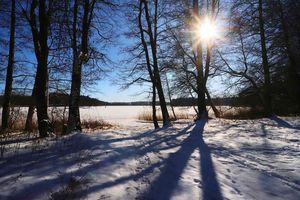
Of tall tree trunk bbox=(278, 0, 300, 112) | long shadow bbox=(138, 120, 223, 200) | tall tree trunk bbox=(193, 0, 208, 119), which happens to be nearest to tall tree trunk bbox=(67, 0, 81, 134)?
long shadow bbox=(138, 120, 223, 200)

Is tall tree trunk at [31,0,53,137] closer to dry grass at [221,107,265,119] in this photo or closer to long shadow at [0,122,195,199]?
long shadow at [0,122,195,199]

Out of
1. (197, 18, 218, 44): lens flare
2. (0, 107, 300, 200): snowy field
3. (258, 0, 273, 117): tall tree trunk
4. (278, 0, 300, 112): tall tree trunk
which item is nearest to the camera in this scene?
(0, 107, 300, 200): snowy field

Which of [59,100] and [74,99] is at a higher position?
[59,100]

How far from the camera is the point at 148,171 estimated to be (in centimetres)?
445

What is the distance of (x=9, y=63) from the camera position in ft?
45.9

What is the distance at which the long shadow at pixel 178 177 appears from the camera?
3543 millimetres

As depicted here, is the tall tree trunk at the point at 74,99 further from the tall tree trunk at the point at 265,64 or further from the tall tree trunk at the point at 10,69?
the tall tree trunk at the point at 265,64

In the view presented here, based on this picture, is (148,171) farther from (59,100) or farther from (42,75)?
(59,100)

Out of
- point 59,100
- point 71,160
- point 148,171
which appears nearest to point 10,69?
point 59,100

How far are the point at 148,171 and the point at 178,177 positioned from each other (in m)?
0.57

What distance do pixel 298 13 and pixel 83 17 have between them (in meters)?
11.5

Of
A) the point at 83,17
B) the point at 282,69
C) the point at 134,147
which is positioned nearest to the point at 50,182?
the point at 134,147

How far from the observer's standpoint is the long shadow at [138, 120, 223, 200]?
139 inches

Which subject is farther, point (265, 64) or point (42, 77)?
point (265, 64)
